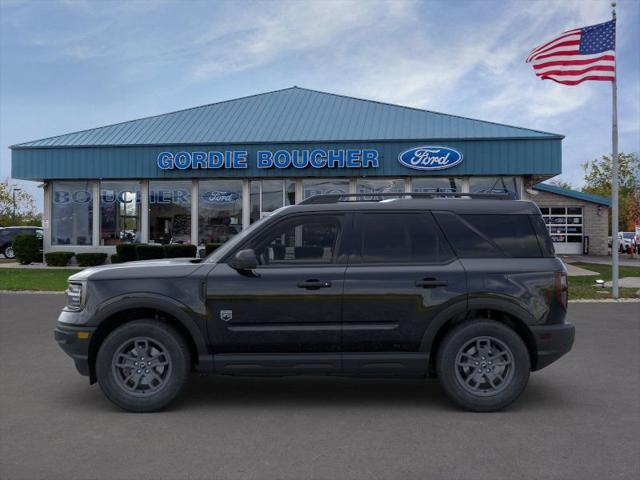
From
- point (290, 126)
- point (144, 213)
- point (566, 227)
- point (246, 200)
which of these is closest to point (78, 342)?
point (246, 200)

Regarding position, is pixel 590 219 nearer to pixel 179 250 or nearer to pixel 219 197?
pixel 219 197

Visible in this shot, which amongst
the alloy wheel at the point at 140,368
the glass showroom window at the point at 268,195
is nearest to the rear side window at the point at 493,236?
the alloy wheel at the point at 140,368

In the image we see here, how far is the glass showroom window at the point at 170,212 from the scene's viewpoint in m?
26.7

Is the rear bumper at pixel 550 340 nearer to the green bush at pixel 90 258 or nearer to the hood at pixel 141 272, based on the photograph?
the hood at pixel 141 272

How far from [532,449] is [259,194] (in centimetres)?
2232

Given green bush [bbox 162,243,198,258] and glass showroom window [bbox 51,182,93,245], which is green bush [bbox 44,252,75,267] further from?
green bush [bbox 162,243,198,258]

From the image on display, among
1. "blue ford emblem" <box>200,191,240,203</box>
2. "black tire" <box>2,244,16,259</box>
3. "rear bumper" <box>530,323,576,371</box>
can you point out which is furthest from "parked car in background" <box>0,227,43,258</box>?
"rear bumper" <box>530,323,576,371</box>

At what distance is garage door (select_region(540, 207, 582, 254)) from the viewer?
36.5 metres

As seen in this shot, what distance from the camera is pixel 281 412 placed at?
5.56 metres

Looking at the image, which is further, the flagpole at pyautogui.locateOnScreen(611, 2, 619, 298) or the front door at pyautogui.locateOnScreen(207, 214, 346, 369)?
the flagpole at pyautogui.locateOnScreen(611, 2, 619, 298)

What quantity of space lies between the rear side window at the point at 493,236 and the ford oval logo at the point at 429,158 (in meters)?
19.0

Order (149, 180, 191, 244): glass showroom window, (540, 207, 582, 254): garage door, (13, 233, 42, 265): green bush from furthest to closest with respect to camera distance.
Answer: (540, 207, 582, 254): garage door
(13, 233, 42, 265): green bush
(149, 180, 191, 244): glass showroom window

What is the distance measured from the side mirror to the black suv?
0.09 metres

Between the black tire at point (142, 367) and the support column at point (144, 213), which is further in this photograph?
the support column at point (144, 213)
